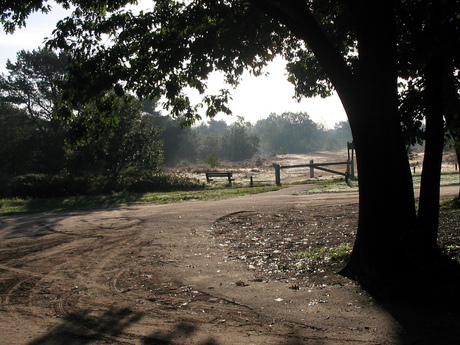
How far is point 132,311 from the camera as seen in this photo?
567 cm

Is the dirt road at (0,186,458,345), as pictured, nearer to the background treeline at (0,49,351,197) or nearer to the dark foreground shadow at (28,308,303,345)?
the dark foreground shadow at (28,308,303,345)

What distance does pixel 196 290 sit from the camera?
21.5 feet

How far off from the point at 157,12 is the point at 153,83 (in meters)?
1.70

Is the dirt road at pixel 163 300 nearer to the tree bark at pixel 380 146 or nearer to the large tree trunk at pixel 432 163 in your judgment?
the tree bark at pixel 380 146

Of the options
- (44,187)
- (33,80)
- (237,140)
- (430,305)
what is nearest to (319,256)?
(430,305)

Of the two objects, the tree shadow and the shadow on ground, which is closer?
the shadow on ground

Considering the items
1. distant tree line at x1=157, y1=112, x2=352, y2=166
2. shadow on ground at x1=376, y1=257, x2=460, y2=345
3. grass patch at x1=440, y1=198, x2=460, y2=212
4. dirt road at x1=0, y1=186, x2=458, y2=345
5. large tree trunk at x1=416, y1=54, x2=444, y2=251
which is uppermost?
distant tree line at x1=157, y1=112, x2=352, y2=166

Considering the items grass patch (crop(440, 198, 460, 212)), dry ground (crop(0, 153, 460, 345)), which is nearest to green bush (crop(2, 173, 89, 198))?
dry ground (crop(0, 153, 460, 345))

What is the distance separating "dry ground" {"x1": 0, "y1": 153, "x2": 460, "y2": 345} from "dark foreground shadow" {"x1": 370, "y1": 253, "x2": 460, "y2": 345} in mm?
26

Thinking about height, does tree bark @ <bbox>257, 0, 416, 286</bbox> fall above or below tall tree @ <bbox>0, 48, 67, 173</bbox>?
below

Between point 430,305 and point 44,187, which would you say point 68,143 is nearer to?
point 430,305

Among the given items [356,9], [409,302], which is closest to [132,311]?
[409,302]

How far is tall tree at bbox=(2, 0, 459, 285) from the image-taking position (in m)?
6.43

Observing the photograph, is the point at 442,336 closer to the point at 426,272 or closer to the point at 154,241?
the point at 426,272
